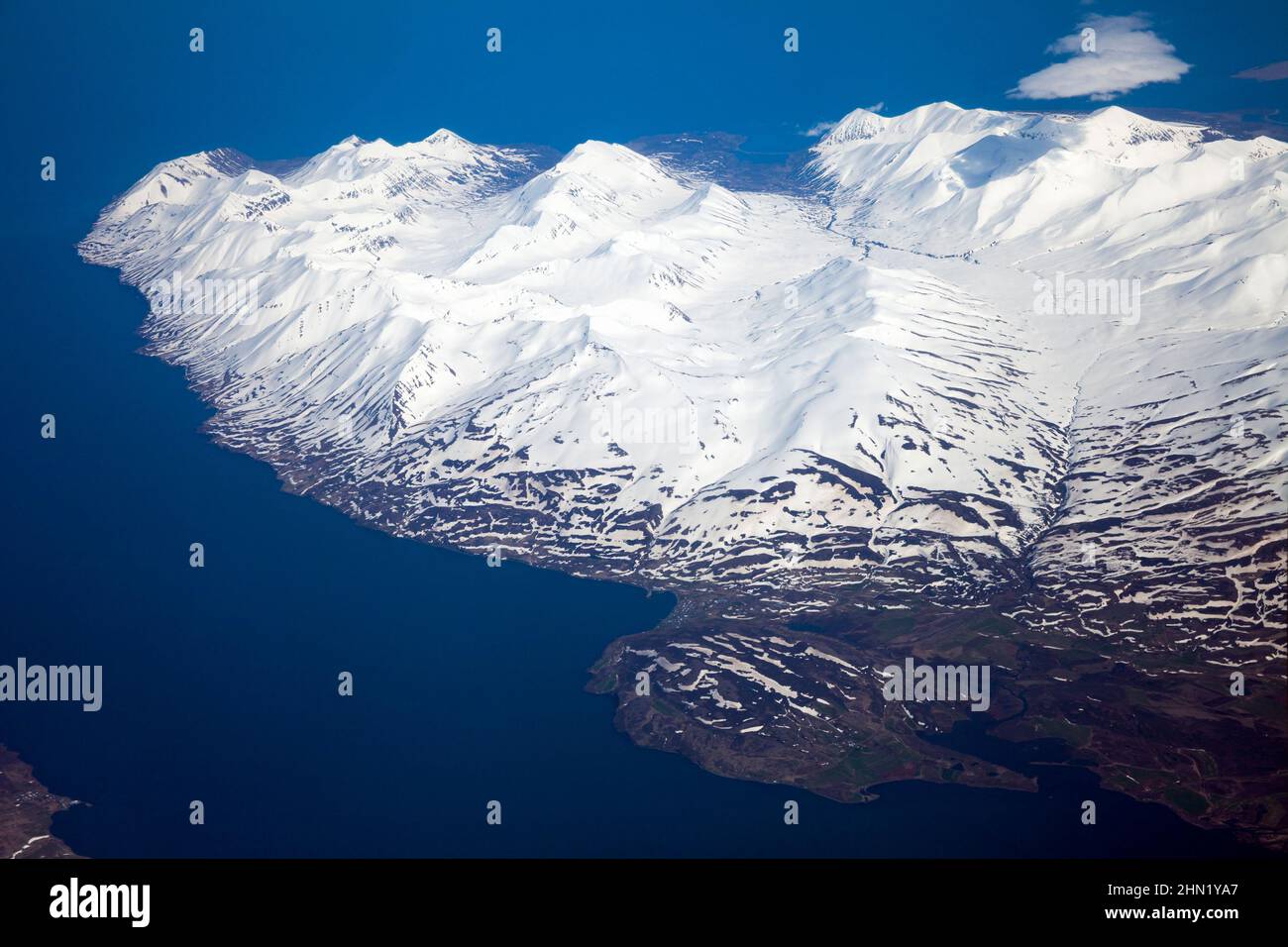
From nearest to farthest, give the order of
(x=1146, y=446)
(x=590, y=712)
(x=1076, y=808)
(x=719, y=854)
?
(x=719, y=854)
(x=1076, y=808)
(x=590, y=712)
(x=1146, y=446)

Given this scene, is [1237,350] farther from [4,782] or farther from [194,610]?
[4,782]

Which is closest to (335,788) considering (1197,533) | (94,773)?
(94,773)

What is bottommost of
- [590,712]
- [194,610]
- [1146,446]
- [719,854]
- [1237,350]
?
[719,854]

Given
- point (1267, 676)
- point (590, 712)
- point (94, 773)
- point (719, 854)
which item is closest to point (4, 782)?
point (94, 773)

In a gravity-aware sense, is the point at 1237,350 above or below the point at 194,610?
above

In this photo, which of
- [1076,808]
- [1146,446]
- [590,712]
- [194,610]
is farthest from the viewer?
[1146,446]

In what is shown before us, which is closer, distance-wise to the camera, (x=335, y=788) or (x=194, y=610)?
(x=335, y=788)

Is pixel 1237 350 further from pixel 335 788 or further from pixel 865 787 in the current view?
pixel 335 788
